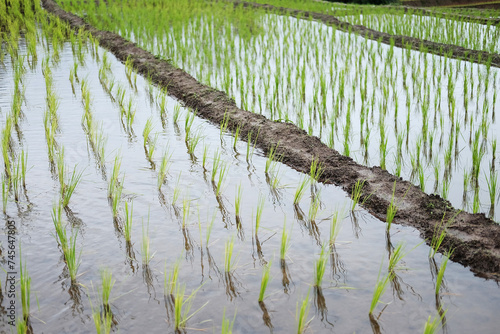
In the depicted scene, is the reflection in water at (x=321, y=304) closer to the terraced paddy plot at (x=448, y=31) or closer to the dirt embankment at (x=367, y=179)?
the dirt embankment at (x=367, y=179)

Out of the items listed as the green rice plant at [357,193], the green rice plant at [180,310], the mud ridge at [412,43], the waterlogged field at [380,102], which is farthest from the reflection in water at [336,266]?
the mud ridge at [412,43]

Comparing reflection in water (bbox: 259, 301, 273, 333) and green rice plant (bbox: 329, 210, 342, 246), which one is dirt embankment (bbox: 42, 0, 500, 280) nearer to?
green rice plant (bbox: 329, 210, 342, 246)

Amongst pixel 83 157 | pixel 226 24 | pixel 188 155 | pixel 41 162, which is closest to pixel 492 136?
pixel 188 155

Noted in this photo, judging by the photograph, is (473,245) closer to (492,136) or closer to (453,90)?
(492,136)

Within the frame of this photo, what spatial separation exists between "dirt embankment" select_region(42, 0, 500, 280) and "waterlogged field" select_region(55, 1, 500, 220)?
12 cm

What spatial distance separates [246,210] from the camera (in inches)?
112

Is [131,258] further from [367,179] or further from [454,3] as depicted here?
[454,3]

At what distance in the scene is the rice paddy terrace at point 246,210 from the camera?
2.00m

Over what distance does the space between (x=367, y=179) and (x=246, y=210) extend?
70 centimetres

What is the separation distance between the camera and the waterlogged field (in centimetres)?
321

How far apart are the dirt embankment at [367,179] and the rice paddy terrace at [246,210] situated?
10 millimetres

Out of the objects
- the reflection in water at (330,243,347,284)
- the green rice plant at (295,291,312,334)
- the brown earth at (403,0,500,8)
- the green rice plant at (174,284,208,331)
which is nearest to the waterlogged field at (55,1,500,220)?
the reflection in water at (330,243,347,284)

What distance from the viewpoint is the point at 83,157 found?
358 cm

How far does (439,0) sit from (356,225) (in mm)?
11558
